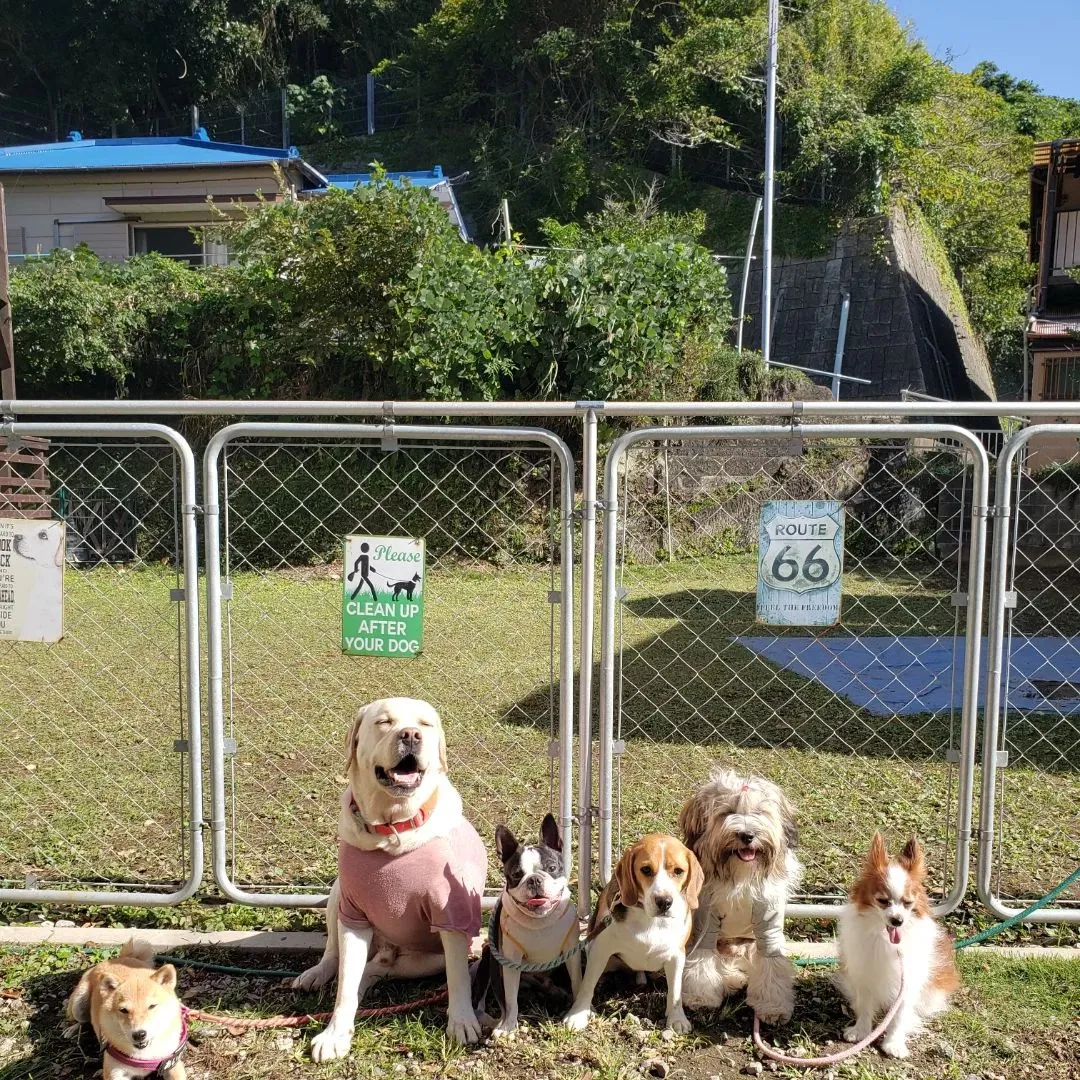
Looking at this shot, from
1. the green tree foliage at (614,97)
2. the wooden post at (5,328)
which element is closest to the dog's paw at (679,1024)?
the wooden post at (5,328)

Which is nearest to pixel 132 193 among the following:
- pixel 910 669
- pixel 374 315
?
pixel 374 315

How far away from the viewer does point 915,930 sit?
247 centimetres

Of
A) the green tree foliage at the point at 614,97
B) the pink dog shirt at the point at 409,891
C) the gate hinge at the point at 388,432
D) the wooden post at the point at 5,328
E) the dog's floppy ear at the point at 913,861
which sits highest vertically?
the green tree foliage at the point at 614,97

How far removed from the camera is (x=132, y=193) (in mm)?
16359

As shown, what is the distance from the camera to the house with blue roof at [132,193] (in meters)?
15.9

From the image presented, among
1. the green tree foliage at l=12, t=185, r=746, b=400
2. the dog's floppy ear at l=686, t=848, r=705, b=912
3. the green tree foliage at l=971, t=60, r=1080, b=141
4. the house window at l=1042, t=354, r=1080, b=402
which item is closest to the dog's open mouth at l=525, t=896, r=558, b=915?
the dog's floppy ear at l=686, t=848, r=705, b=912

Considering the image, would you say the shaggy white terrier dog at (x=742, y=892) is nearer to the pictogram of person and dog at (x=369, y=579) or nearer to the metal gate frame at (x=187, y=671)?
the pictogram of person and dog at (x=369, y=579)

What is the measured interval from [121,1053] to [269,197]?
52.8 feet

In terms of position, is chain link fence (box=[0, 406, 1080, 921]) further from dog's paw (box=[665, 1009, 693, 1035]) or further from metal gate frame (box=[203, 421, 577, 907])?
dog's paw (box=[665, 1009, 693, 1035])

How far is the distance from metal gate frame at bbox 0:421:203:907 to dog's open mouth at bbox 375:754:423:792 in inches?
34.4

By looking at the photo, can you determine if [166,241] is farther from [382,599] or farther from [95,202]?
[382,599]

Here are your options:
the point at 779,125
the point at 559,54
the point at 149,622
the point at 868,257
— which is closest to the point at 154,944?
the point at 149,622

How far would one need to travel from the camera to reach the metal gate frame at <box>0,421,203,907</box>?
118 inches

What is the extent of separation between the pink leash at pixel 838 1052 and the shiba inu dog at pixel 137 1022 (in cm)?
154
